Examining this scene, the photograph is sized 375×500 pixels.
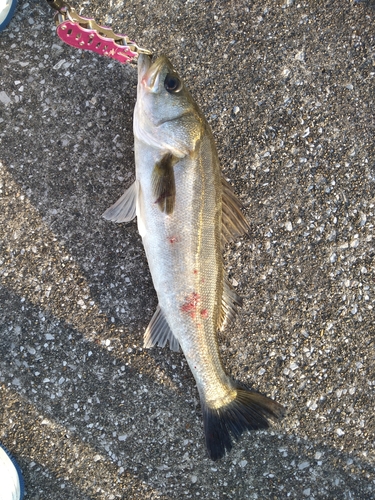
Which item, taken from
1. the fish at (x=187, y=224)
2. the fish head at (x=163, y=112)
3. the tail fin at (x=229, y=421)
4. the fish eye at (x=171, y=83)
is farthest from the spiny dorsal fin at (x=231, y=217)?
the tail fin at (x=229, y=421)

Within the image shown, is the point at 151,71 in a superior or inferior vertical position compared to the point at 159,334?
superior

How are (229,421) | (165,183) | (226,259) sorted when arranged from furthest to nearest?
(226,259) < (229,421) < (165,183)

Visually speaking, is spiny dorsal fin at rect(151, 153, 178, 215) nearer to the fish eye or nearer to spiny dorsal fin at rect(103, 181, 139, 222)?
spiny dorsal fin at rect(103, 181, 139, 222)

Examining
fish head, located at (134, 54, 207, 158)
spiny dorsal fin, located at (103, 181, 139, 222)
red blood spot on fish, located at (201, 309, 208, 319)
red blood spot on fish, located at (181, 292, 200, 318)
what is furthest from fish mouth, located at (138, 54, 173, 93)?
red blood spot on fish, located at (201, 309, 208, 319)

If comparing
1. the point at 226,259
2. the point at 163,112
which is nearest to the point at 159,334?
the point at 226,259

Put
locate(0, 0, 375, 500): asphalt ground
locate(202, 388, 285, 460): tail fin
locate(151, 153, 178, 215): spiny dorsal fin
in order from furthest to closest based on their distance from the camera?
locate(0, 0, 375, 500): asphalt ground, locate(202, 388, 285, 460): tail fin, locate(151, 153, 178, 215): spiny dorsal fin

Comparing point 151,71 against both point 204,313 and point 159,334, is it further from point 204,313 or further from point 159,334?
point 159,334

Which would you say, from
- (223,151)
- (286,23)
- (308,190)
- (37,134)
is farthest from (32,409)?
(286,23)
